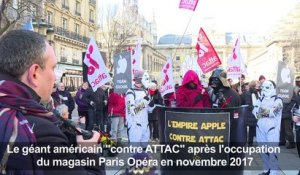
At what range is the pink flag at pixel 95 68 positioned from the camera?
9.52 meters

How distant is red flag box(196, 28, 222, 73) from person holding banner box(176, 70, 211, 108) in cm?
518

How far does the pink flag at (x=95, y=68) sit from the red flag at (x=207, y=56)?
350 centimetres

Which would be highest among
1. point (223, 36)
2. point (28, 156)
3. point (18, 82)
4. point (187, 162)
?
point (223, 36)

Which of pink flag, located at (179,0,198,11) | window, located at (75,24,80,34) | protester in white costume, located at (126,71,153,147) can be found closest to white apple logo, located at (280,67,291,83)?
protester in white costume, located at (126,71,153,147)

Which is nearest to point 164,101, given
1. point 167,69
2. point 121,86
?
point 167,69

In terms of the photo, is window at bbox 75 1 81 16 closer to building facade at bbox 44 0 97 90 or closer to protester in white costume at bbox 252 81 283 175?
building facade at bbox 44 0 97 90

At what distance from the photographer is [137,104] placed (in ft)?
29.1

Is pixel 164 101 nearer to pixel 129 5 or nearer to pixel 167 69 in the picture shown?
pixel 167 69

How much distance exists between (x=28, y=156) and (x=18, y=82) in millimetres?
353

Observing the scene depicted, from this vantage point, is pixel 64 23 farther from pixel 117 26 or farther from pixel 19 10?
pixel 19 10

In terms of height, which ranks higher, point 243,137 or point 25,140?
point 25,140

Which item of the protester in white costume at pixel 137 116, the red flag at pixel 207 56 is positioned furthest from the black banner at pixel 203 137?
the red flag at pixel 207 56

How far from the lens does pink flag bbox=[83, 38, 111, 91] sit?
31.2ft

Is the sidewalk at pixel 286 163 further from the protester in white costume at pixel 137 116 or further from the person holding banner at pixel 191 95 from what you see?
the protester in white costume at pixel 137 116
